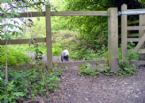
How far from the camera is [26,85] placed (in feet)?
22.3

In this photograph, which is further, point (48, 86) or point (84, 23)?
point (84, 23)

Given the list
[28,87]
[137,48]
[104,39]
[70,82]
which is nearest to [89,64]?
[70,82]

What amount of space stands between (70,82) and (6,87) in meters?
2.16

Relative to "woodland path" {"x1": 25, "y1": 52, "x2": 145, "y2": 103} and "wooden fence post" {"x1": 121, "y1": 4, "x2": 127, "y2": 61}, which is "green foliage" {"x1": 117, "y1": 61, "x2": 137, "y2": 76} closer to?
"woodland path" {"x1": 25, "y1": 52, "x2": 145, "y2": 103}

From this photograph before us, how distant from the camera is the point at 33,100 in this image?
6.50m

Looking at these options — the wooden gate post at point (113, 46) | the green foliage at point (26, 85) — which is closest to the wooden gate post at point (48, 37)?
the green foliage at point (26, 85)

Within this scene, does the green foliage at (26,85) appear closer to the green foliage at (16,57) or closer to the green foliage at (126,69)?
the green foliage at (16,57)

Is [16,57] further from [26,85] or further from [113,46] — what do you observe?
[113,46]

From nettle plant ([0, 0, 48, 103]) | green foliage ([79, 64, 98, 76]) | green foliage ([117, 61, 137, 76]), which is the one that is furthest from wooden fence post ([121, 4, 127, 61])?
nettle plant ([0, 0, 48, 103])

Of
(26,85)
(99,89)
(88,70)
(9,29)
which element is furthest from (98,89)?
(9,29)

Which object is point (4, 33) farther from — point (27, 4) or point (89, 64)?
point (89, 64)

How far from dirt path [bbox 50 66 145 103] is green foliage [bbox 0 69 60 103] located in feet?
0.70

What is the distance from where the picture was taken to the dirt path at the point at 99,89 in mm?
7121

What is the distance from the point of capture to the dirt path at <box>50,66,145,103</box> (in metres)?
7.12
